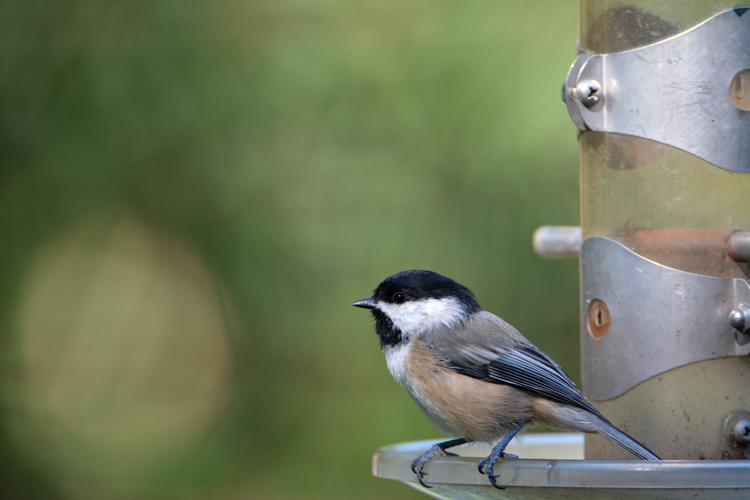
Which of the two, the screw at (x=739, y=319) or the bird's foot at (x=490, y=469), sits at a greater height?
the screw at (x=739, y=319)

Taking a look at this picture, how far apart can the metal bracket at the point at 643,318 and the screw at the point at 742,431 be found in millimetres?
119

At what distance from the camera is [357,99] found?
8.37 ft

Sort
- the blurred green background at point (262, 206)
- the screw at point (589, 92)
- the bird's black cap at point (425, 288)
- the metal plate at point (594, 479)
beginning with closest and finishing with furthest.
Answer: the metal plate at point (594, 479) → the screw at point (589, 92) → the bird's black cap at point (425, 288) → the blurred green background at point (262, 206)

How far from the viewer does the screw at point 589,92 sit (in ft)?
4.58

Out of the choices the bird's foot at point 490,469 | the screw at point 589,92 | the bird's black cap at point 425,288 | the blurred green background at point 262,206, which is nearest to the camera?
the bird's foot at point 490,469

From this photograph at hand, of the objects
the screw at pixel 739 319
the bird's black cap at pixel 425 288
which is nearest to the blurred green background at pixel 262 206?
the bird's black cap at pixel 425 288

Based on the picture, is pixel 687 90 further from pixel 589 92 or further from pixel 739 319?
pixel 739 319

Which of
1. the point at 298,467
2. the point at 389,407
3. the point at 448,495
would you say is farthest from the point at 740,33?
the point at 298,467

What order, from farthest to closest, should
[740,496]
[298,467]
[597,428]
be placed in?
[298,467] → [597,428] → [740,496]

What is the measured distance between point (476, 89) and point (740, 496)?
5.44 feet

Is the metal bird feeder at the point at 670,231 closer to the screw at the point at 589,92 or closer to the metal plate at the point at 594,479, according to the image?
the screw at the point at 589,92

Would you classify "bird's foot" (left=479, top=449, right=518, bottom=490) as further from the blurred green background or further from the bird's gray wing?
the blurred green background

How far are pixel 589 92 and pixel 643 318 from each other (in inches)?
16.4

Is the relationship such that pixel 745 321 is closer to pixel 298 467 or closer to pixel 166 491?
pixel 298 467
